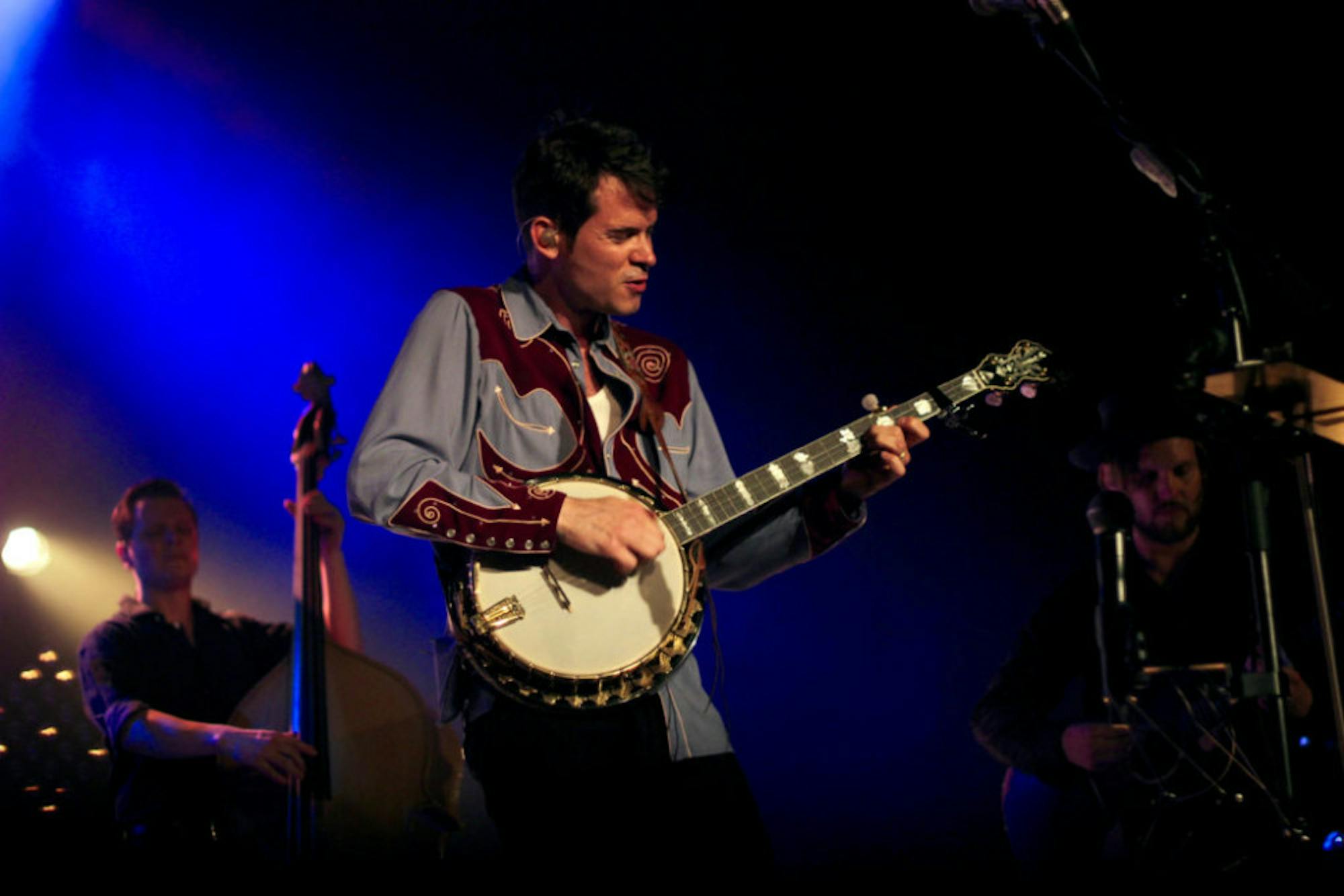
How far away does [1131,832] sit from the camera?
3.58 meters

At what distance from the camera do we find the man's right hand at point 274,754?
11.9ft

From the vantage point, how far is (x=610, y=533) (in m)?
2.38

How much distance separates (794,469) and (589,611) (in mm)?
627

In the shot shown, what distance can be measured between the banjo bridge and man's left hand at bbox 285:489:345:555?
2.04 meters

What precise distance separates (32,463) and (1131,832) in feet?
14.9

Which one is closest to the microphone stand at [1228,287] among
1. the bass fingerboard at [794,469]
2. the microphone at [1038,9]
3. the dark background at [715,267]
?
the microphone at [1038,9]

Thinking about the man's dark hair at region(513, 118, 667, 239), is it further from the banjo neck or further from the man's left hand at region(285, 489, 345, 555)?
the man's left hand at region(285, 489, 345, 555)

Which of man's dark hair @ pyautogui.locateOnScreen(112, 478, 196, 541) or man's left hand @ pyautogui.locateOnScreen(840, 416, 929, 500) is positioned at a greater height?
man's dark hair @ pyautogui.locateOnScreen(112, 478, 196, 541)

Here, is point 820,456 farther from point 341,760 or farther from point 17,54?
point 17,54

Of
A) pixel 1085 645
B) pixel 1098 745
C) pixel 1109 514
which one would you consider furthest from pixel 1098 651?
pixel 1109 514

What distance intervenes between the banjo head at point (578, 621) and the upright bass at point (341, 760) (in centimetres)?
165

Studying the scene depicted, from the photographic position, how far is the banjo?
89.8 inches

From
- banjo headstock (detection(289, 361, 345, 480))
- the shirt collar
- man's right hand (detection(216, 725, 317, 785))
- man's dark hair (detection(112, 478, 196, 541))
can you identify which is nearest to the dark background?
man's dark hair (detection(112, 478, 196, 541))

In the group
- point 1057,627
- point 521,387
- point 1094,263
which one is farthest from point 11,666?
point 1094,263
